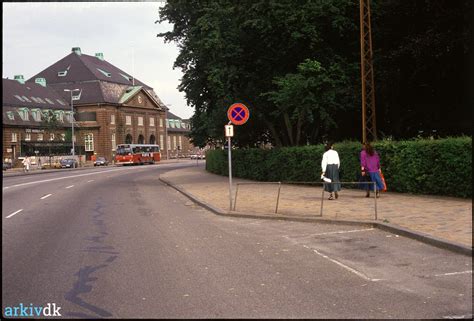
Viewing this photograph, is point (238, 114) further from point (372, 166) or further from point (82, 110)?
point (82, 110)

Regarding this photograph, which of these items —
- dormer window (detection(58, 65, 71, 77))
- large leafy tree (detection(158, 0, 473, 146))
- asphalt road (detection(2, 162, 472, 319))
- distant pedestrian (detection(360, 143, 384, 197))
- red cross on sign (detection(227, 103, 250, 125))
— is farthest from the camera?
dormer window (detection(58, 65, 71, 77))

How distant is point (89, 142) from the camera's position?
95.3 meters

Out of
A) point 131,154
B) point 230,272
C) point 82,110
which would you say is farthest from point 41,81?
point 230,272

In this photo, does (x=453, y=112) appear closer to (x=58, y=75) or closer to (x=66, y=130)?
(x=66, y=130)

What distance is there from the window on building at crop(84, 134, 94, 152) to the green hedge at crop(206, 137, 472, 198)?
73.4 m

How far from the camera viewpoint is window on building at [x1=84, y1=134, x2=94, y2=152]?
94.9 meters

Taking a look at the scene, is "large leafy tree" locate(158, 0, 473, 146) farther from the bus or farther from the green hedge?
the bus

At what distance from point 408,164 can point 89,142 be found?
8405 centimetres

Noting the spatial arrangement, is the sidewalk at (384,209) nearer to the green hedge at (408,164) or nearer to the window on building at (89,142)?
Answer: the green hedge at (408,164)

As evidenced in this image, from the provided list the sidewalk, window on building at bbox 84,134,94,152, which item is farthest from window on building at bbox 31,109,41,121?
the sidewalk

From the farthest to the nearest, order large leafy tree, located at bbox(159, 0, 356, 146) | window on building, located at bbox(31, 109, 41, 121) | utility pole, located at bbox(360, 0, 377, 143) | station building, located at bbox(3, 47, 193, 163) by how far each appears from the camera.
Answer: window on building, located at bbox(31, 109, 41, 121) < station building, located at bbox(3, 47, 193, 163) < large leafy tree, located at bbox(159, 0, 356, 146) < utility pole, located at bbox(360, 0, 377, 143)

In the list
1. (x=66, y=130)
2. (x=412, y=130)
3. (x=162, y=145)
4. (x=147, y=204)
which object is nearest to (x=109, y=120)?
(x=66, y=130)

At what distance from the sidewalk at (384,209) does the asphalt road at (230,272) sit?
67 centimetres

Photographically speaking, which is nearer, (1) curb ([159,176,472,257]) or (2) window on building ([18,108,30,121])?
(1) curb ([159,176,472,257])
